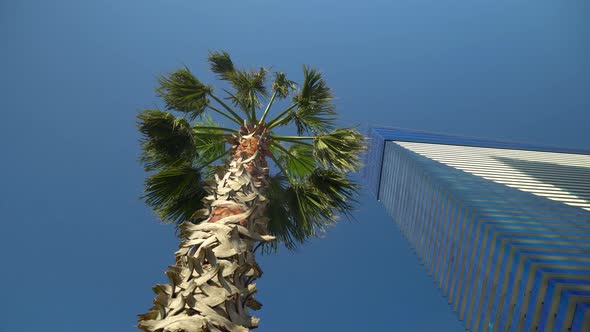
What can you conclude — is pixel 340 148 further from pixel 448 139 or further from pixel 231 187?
pixel 448 139

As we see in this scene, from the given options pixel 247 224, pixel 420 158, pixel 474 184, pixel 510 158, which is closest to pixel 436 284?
pixel 474 184

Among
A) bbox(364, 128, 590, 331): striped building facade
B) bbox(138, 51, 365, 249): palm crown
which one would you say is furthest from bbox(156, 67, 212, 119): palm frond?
bbox(364, 128, 590, 331): striped building facade

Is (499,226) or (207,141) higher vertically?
(207,141)

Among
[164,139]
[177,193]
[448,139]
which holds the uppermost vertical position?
[164,139]

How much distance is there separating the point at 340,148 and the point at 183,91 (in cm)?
400

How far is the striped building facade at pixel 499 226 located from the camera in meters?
14.5

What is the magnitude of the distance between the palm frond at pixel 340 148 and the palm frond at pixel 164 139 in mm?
2860

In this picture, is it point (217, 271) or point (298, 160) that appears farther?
point (298, 160)

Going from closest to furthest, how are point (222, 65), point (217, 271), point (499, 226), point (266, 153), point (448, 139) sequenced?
point (217, 271)
point (266, 153)
point (222, 65)
point (499, 226)
point (448, 139)

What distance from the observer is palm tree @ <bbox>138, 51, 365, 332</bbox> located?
10.8 ft

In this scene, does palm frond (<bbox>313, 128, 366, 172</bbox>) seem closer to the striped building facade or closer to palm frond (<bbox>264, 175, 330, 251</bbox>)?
palm frond (<bbox>264, 175, 330, 251</bbox>)

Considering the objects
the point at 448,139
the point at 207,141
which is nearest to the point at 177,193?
the point at 207,141

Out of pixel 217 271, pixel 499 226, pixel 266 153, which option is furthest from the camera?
pixel 499 226

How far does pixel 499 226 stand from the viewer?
63.8 ft
